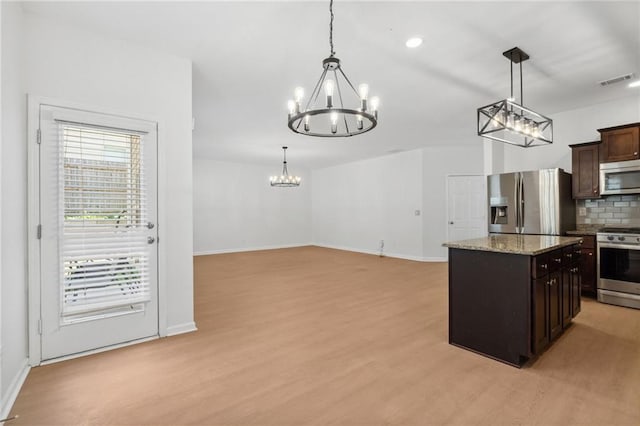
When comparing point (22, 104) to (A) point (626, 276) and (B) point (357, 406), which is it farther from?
(A) point (626, 276)

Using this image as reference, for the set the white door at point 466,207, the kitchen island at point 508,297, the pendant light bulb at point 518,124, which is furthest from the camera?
the white door at point 466,207

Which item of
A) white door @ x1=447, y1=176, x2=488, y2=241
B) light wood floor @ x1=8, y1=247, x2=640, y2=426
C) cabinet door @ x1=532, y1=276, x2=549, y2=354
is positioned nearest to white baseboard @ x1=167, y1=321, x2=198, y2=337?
light wood floor @ x1=8, y1=247, x2=640, y2=426

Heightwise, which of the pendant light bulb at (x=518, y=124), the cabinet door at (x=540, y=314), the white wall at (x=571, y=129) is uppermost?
the white wall at (x=571, y=129)

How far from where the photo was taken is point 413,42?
2.84m

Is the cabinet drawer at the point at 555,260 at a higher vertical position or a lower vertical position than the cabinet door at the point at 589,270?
higher

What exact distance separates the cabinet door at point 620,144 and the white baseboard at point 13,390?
259 inches

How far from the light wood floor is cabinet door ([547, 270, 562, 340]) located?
0.16 meters

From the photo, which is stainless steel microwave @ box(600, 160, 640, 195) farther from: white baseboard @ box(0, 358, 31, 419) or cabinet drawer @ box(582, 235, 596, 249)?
white baseboard @ box(0, 358, 31, 419)

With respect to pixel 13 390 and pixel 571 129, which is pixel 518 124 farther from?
pixel 13 390

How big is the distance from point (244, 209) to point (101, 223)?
6.89 meters

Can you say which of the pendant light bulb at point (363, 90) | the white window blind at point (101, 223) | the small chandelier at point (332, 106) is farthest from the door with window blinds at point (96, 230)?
the pendant light bulb at point (363, 90)

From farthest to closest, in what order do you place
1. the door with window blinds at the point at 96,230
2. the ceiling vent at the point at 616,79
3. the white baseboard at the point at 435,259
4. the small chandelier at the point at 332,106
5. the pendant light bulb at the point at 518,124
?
1. the white baseboard at the point at 435,259
2. the ceiling vent at the point at 616,79
3. the pendant light bulb at the point at 518,124
4. the door with window blinds at the point at 96,230
5. the small chandelier at the point at 332,106

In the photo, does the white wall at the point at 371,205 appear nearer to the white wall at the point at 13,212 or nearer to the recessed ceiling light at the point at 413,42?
the recessed ceiling light at the point at 413,42

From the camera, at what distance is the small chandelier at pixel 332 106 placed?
87.6 inches
